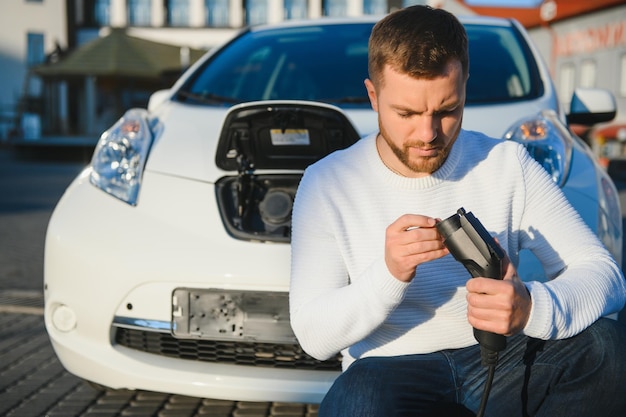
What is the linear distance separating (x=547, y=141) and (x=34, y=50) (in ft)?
131

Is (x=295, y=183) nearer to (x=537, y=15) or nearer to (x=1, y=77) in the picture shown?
(x=537, y=15)

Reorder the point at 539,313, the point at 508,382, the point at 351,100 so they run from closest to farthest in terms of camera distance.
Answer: the point at 539,313 < the point at 508,382 < the point at 351,100

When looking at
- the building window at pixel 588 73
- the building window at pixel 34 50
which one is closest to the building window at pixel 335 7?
the building window at pixel 34 50

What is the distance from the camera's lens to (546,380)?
5.74 ft

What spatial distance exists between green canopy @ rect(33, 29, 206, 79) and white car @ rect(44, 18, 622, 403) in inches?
719

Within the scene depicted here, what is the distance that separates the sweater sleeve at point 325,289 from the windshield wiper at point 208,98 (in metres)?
1.46

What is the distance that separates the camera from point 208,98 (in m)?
3.40

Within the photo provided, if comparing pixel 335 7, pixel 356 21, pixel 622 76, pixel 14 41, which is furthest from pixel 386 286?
pixel 335 7

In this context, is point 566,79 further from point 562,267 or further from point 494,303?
point 494,303

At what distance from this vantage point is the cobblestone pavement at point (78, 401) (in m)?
2.84

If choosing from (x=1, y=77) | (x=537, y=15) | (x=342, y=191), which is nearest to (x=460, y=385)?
(x=342, y=191)

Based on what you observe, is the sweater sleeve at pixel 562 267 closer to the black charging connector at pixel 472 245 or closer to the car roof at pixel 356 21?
the black charging connector at pixel 472 245

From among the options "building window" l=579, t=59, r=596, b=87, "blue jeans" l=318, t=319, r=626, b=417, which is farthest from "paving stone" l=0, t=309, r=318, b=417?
"building window" l=579, t=59, r=596, b=87

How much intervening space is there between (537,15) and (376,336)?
1281 inches
